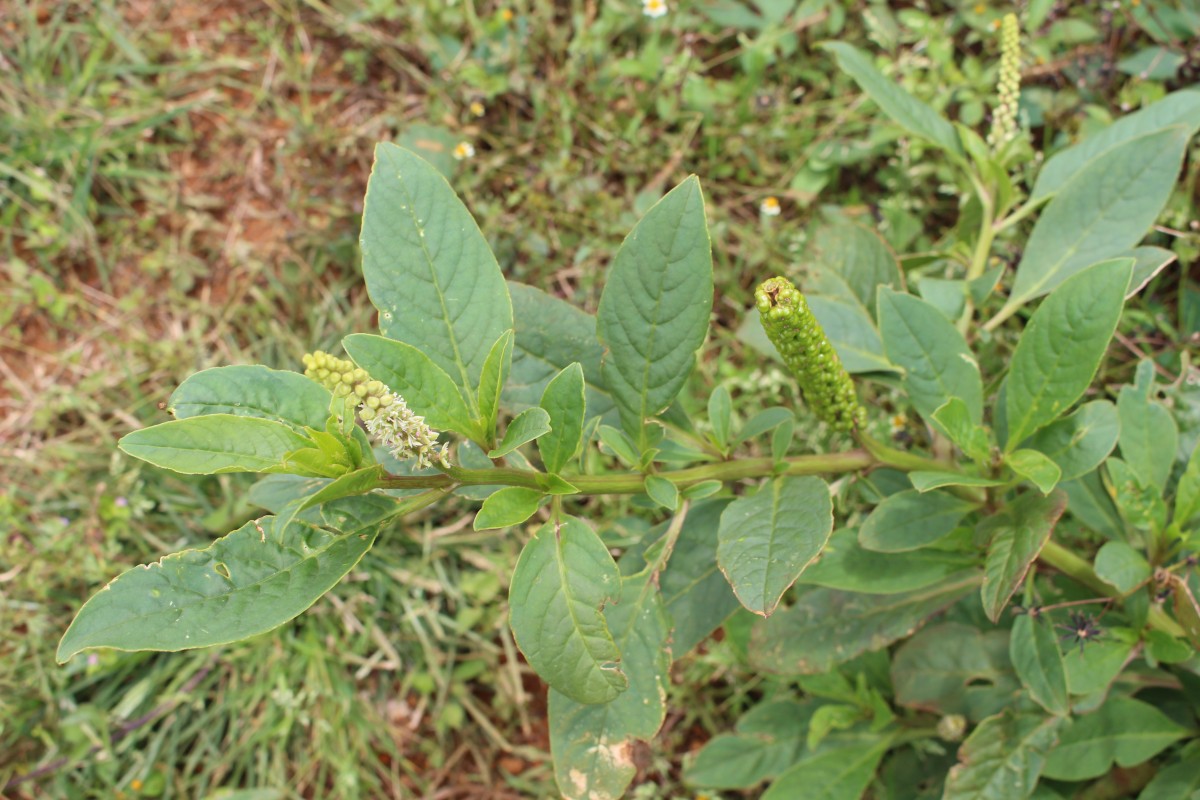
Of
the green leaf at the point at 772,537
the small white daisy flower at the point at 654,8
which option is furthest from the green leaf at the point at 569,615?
the small white daisy flower at the point at 654,8

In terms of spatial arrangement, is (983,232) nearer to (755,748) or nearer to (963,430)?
(963,430)

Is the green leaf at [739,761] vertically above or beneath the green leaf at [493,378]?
beneath

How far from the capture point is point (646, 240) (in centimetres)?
177

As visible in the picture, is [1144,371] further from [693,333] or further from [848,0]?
[848,0]

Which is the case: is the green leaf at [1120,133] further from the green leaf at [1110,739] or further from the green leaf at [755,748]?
the green leaf at [755,748]

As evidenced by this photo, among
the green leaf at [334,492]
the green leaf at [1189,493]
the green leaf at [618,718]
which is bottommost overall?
the green leaf at [618,718]

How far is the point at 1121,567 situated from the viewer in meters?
2.05

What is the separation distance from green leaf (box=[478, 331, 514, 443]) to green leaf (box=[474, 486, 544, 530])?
0.12 m

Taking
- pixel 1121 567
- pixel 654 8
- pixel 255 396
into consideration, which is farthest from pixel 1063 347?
pixel 654 8

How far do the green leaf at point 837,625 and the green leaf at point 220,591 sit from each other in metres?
1.22

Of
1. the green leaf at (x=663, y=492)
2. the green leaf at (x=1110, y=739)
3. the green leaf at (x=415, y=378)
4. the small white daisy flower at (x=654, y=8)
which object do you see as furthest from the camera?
the small white daisy flower at (x=654, y=8)

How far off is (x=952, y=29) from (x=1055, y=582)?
2142mm

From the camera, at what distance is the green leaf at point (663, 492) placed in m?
1.77

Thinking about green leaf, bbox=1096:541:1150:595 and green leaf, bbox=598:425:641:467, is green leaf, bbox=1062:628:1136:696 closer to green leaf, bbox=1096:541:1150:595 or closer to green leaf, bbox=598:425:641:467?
green leaf, bbox=1096:541:1150:595
